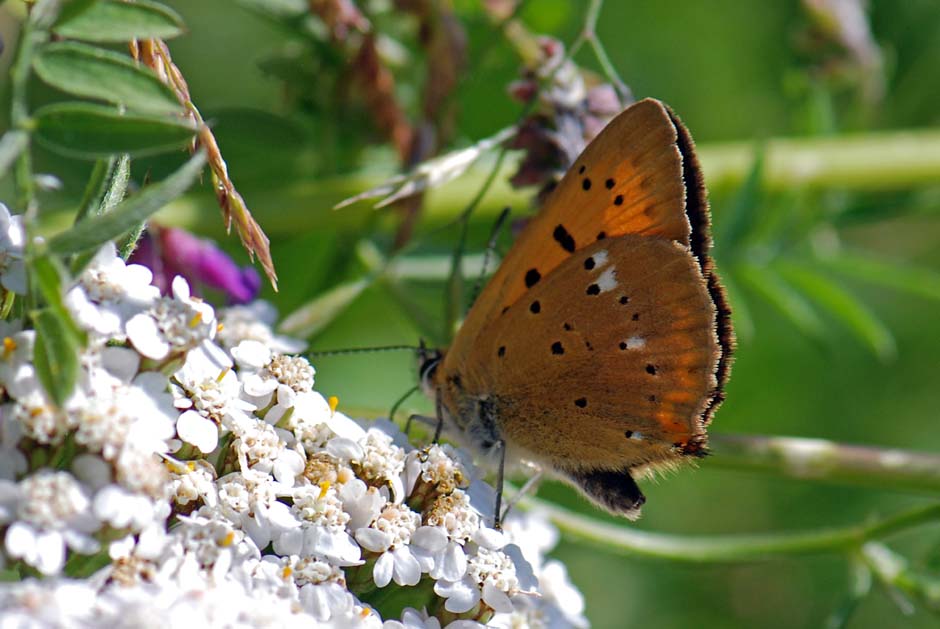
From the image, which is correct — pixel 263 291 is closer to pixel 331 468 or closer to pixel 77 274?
pixel 331 468

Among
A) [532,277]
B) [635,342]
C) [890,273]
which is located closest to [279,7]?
[532,277]

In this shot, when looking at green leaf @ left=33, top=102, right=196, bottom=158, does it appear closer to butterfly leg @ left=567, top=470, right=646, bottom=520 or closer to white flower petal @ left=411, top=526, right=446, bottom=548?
white flower petal @ left=411, top=526, right=446, bottom=548

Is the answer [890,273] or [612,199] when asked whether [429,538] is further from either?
[890,273]

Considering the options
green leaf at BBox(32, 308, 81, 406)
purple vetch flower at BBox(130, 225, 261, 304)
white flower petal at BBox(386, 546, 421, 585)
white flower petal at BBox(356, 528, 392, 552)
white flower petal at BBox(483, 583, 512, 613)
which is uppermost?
green leaf at BBox(32, 308, 81, 406)

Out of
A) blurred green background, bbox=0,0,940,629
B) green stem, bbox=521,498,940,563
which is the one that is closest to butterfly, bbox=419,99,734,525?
green stem, bbox=521,498,940,563

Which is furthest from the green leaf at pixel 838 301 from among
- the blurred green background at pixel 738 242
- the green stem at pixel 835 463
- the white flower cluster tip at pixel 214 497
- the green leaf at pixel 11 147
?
the green leaf at pixel 11 147

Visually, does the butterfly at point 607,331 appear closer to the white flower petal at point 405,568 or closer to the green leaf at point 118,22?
the white flower petal at point 405,568
